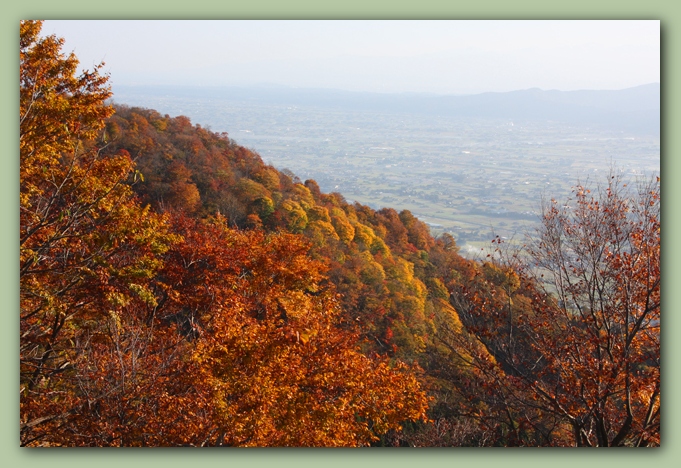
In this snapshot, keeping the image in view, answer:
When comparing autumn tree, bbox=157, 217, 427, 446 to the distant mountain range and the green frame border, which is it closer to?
the green frame border

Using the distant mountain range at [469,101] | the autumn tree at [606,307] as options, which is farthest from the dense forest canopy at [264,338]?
the distant mountain range at [469,101]

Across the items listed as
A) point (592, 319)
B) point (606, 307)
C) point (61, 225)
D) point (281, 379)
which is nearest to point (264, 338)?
point (281, 379)

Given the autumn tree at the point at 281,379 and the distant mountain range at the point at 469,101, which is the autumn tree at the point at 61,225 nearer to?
the autumn tree at the point at 281,379

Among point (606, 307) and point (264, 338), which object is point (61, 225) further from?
point (606, 307)

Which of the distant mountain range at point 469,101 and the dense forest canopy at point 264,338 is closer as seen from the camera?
the dense forest canopy at point 264,338

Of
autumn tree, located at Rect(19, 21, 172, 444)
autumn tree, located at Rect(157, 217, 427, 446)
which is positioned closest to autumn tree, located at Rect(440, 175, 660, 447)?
autumn tree, located at Rect(157, 217, 427, 446)

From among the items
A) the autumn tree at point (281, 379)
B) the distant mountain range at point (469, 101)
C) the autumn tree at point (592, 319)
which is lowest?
the autumn tree at point (281, 379)

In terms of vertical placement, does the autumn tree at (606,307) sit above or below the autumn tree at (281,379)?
above
